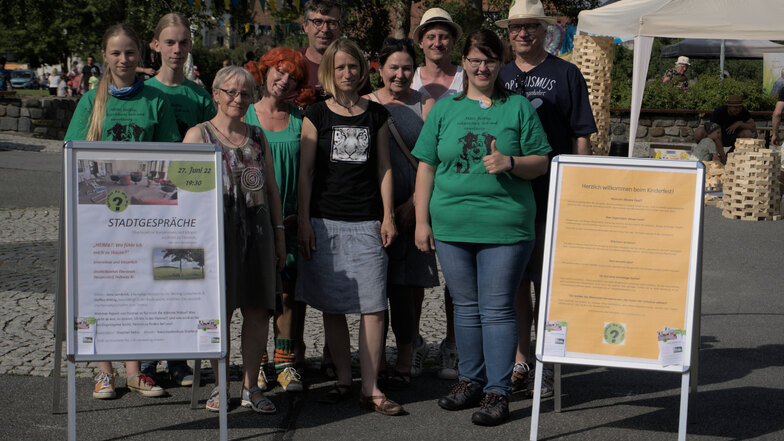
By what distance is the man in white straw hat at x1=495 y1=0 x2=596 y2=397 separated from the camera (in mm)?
5062

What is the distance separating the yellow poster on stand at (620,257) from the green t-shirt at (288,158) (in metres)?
1.43

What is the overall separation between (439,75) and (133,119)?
69.8 inches

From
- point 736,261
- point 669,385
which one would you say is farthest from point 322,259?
point 736,261

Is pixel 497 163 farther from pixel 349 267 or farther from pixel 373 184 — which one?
pixel 349 267

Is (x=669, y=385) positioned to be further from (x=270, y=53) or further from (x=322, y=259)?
(x=270, y=53)

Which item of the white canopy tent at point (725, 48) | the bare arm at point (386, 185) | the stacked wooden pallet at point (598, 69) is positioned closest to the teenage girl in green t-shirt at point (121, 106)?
the bare arm at point (386, 185)

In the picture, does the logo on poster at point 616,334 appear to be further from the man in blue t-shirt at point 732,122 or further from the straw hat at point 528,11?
the man in blue t-shirt at point 732,122

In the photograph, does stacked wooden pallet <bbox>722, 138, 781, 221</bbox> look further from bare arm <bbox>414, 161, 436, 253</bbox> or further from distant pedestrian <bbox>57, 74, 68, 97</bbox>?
distant pedestrian <bbox>57, 74, 68, 97</bbox>

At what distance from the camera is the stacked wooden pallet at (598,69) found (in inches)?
483

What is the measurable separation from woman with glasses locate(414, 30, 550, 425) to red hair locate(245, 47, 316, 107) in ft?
2.40

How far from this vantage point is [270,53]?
4.99 meters

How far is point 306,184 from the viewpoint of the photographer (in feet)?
15.9

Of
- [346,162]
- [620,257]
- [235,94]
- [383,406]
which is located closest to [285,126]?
[346,162]

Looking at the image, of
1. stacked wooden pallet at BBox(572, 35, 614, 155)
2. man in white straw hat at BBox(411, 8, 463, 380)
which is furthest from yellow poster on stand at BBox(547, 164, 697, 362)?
stacked wooden pallet at BBox(572, 35, 614, 155)
